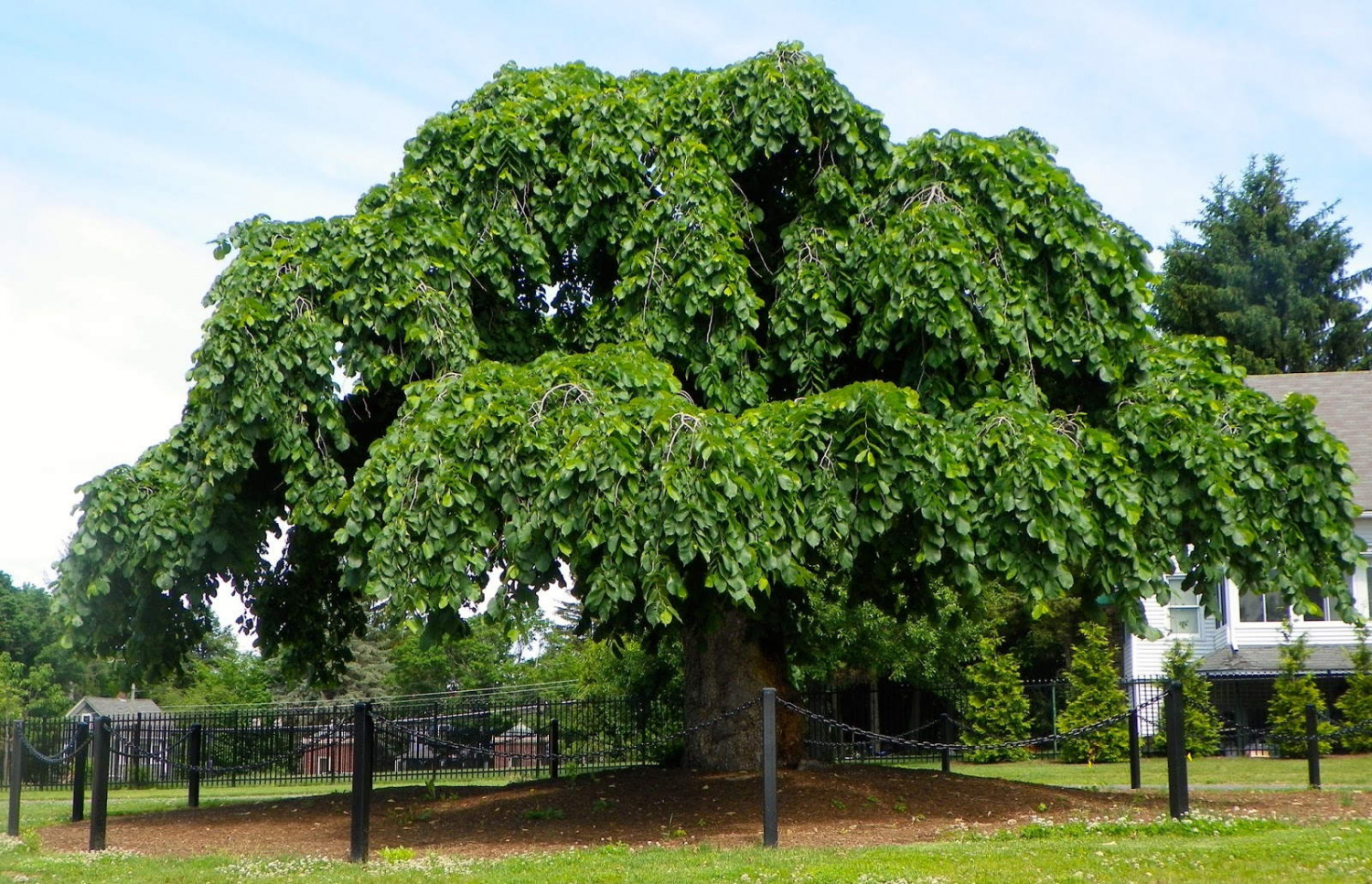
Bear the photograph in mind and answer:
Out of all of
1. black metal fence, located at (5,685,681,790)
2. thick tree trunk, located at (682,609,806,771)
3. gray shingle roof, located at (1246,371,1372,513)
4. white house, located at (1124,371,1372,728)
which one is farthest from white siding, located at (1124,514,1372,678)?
thick tree trunk, located at (682,609,806,771)

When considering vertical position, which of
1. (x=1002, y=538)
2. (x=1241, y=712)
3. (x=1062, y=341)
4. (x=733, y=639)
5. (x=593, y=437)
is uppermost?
(x=1062, y=341)

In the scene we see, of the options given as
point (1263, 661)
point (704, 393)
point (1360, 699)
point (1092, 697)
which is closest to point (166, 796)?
point (704, 393)

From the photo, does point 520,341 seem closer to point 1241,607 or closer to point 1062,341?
point 1062,341

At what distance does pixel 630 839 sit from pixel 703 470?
3.14 metres

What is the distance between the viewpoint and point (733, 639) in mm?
14055

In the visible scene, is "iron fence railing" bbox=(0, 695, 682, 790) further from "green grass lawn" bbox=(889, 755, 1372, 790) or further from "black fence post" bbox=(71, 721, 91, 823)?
"black fence post" bbox=(71, 721, 91, 823)

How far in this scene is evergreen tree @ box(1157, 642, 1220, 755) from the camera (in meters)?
23.8

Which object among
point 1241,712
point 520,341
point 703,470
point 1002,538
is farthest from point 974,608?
point 1241,712

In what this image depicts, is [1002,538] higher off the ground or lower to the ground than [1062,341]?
lower

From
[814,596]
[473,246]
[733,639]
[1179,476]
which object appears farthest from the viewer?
[814,596]

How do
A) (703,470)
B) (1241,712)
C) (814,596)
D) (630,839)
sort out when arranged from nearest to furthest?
1. (703,470)
2. (630,839)
3. (814,596)
4. (1241,712)

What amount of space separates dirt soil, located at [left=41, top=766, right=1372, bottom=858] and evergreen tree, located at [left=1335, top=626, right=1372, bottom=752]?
10307mm

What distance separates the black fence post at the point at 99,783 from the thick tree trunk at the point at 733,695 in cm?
555

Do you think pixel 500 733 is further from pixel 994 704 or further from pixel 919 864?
pixel 919 864
